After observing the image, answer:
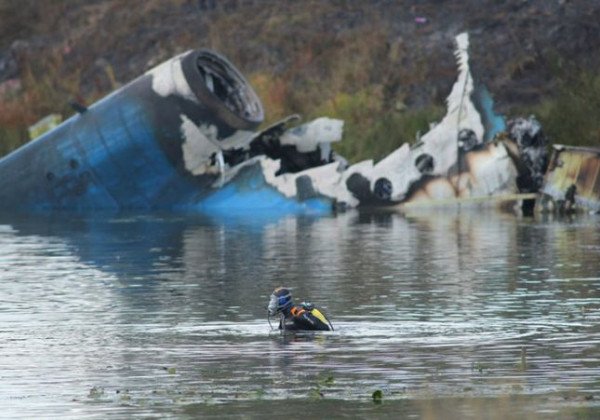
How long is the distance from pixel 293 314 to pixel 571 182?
81.4 ft

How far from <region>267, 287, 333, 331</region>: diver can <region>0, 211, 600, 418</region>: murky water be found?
0.20 m

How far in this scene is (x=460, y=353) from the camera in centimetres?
2011

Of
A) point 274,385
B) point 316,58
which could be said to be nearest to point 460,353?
point 274,385

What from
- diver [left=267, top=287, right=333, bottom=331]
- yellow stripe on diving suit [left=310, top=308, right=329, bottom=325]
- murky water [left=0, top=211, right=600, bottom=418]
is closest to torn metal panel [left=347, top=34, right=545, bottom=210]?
murky water [left=0, top=211, right=600, bottom=418]

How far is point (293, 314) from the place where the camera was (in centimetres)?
2194

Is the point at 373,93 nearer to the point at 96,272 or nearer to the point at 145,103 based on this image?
the point at 145,103

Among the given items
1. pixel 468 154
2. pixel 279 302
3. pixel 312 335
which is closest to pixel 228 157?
pixel 468 154

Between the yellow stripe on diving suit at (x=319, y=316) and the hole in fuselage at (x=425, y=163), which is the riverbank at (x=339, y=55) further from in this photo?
the yellow stripe on diving suit at (x=319, y=316)

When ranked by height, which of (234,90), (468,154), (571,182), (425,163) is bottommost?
(571,182)

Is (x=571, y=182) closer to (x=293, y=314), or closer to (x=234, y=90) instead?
(x=234, y=90)

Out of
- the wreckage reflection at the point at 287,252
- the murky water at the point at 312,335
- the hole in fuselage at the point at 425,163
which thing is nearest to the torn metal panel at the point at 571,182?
the wreckage reflection at the point at 287,252

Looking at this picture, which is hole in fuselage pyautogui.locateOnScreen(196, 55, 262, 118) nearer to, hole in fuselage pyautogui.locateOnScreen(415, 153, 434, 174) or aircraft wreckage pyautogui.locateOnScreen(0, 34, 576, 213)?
aircraft wreckage pyautogui.locateOnScreen(0, 34, 576, 213)

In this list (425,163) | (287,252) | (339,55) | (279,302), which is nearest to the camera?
(279,302)

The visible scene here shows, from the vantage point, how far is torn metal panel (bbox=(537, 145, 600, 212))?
45156 millimetres
